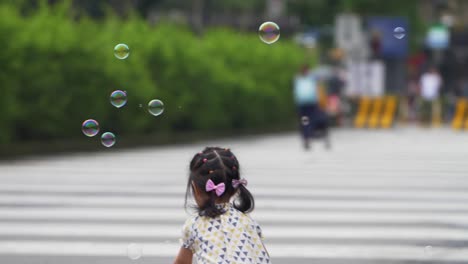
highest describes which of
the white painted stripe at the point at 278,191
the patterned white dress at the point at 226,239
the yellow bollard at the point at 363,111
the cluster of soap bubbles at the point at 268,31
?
the cluster of soap bubbles at the point at 268,31

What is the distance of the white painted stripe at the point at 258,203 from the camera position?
35.0 ft

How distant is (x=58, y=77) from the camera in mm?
18062

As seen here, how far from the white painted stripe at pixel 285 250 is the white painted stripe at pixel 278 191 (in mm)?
3961

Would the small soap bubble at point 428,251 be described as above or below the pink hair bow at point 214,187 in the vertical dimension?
below

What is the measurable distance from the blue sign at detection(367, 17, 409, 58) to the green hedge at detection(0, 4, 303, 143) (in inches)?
224

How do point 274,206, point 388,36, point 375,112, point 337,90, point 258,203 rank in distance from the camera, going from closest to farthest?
1. point 274,206
2. point 258,203
3. point 337,90
4. point 375,112
5. point 388,36

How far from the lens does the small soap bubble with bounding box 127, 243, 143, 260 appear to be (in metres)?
7.36

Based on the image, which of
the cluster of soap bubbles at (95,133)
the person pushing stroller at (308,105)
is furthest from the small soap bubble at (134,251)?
the person pushing stroller at (308,105)

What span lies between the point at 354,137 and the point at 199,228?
2210 cm

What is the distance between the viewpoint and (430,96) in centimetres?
3228

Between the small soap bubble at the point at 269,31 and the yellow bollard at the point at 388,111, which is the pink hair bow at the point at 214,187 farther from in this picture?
the yellow bollard at the point at 388,111

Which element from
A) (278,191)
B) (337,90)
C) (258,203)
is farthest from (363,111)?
(258,203)

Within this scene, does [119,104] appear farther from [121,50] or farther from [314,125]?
[314,125]

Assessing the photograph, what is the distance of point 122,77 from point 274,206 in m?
9.59
